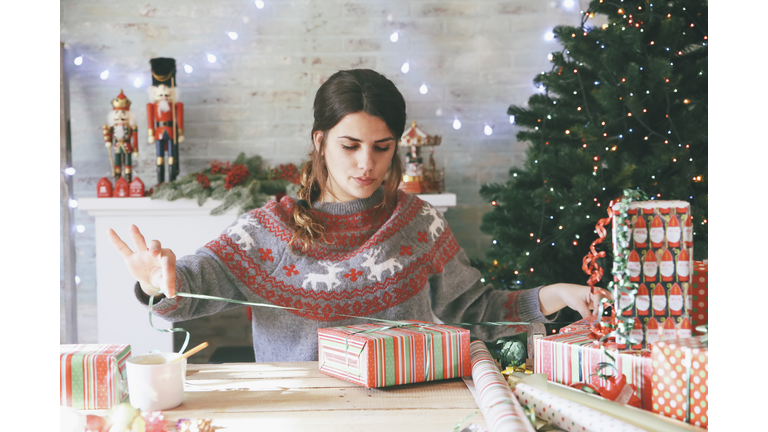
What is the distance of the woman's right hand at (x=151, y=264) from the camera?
906 mm

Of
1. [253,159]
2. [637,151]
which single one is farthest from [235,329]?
[637,151]

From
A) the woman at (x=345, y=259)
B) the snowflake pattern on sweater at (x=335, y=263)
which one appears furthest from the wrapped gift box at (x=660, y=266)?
the snowflake pattern on sweater at (x=335, y=263)

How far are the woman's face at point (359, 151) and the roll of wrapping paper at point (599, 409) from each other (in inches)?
25.0

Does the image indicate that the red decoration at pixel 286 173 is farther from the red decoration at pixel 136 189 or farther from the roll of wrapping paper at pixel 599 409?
the roll of wrapping paper at pixel 599 409

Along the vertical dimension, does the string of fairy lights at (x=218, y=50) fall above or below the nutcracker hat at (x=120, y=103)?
above

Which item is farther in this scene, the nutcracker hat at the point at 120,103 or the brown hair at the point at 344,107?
the nutcracker hat at the point at 120,103

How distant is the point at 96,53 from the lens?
2.74m

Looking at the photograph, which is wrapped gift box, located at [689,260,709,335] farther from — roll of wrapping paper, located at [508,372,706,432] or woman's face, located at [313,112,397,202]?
woman's face, located at [313,112,397,202]

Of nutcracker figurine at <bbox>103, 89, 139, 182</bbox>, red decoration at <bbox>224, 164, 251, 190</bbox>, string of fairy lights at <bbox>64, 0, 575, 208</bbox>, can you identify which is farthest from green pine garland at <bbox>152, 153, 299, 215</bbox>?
string of fairy lights at <bbox>64, 0, 575, 208</bbox>

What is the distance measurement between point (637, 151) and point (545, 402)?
152 cm

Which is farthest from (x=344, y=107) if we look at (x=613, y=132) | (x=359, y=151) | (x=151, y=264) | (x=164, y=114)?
(x=164, y=114)

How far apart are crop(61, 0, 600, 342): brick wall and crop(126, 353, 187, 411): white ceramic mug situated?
216cm

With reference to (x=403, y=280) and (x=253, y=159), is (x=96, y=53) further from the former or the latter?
(x=403, y=280)

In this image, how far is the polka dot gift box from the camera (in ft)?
1.95
